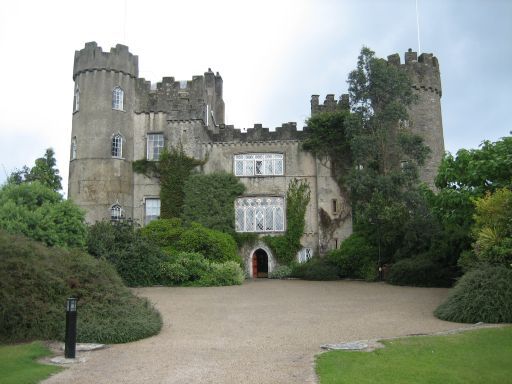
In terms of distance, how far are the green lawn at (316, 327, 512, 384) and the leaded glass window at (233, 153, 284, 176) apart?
21.1 m

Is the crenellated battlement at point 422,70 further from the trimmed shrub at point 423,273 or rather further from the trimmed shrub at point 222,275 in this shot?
the trimmed shrub at point 222,275

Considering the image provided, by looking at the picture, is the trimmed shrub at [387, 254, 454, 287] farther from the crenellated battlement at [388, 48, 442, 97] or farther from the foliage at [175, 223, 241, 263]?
the crenellated battlement at [388, 48, 442, 97]

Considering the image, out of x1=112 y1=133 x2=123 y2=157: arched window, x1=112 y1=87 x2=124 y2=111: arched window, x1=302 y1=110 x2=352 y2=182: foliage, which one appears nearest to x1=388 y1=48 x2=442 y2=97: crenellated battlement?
x1=302 y1=110 x2=352 y2=182: foliage

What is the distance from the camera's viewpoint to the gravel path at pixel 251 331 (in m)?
8.35

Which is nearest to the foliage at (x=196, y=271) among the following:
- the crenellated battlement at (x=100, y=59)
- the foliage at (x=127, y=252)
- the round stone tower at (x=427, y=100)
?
the foliage at (x=127, y=252)

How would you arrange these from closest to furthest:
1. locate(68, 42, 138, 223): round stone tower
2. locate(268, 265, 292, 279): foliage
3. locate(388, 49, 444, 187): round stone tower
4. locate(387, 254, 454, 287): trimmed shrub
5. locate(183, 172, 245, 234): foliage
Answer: locate(387, 254, 454, 287): trimmed shrub, locate(268, 265, 292, 279): foliage, locate(183, 172, 245, 234): foliage, locate(68, 42, 138, 223): round stone tower, locate(388, 49, 444, 187): round stone tower

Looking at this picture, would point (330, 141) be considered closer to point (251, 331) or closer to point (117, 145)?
point (117, 145)

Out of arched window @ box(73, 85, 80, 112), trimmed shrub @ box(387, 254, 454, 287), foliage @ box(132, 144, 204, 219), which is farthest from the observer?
arched window @ box(73, 85, 80, 112)

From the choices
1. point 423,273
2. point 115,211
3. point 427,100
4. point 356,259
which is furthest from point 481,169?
point 115,211

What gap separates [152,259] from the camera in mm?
22609

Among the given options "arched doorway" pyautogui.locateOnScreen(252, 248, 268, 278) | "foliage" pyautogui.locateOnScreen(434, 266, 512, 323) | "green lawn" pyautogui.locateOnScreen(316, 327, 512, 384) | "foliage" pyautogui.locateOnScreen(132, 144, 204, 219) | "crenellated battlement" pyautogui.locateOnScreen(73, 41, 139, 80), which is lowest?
"green lawn" pyautogui.locateOnScreen(316, 327, 512, 384)

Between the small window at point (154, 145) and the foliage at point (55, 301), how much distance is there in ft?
59.7

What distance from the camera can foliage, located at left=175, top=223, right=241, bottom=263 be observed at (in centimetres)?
2517

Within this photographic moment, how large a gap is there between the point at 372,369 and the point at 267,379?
1.76m
